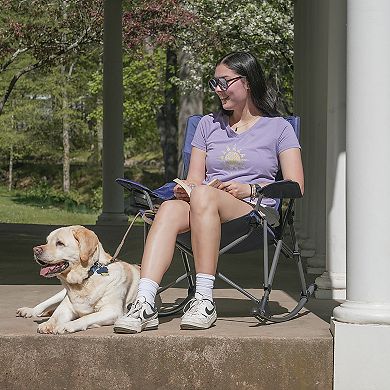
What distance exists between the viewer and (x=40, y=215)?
22.3 meters

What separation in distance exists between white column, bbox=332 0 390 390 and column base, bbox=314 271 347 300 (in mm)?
1204

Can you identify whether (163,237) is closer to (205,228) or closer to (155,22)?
(205,228)

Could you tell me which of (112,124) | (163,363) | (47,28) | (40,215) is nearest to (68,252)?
(163,363)

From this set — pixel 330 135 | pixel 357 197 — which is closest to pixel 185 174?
pixel 330 135

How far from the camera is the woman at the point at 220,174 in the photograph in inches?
181

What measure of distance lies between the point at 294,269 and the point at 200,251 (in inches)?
118

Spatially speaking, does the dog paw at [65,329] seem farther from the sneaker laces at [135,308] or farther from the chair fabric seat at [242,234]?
the chair fabric seat at [242,234]

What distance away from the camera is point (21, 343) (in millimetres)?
4398

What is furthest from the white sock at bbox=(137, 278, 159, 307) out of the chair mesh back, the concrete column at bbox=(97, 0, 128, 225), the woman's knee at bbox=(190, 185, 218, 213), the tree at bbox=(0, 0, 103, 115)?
the tree at bbox=(0, 0, 103, 115)

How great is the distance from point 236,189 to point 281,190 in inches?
9.4

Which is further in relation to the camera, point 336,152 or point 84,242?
point 336,152

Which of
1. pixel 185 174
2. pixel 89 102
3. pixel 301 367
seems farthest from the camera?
pixel 89 102

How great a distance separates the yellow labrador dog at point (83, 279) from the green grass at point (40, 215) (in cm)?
1538

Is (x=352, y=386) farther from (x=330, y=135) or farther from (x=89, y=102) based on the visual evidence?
(x=89, y=102)
